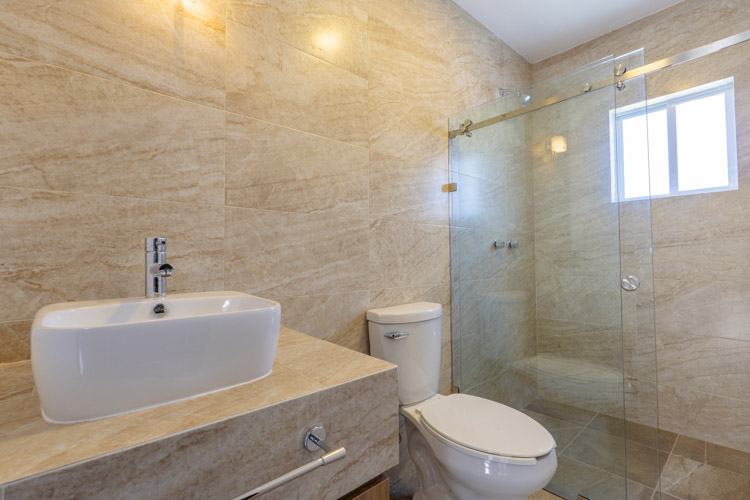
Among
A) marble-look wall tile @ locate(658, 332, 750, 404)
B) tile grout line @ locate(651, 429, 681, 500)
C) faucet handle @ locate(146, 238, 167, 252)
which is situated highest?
faucet handle @ locate(146, 238, 167, 252)

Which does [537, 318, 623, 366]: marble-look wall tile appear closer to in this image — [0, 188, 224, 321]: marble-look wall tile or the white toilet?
the white toilet

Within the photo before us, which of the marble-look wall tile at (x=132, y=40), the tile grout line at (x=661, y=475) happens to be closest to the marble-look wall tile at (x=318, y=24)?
the marble-look wall tile at (x=132, y=40)

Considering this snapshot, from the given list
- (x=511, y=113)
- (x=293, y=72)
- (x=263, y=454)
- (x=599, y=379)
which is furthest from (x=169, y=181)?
(x=599, y=379)

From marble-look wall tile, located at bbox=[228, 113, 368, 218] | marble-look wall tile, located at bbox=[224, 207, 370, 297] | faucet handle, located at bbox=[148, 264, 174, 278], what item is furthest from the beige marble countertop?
marble-look wall tile, located at bbox=[228, 113, 368, 218]

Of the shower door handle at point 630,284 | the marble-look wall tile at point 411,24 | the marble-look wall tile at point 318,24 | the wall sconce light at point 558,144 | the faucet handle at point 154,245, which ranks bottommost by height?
the shower door handle at point 630,284

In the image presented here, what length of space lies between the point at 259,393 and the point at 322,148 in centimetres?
98

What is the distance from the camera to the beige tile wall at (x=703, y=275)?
72.8 inches

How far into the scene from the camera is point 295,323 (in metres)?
1.27

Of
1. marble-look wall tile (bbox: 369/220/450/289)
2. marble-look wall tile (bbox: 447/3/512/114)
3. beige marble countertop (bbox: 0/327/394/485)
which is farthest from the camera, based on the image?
marble-look wall tile (bbox: 447/3/512/114)

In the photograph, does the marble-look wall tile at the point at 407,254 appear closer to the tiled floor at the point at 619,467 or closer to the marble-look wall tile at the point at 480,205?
the marble-look wall tile at the point at 480,205

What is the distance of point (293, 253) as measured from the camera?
1.26 m

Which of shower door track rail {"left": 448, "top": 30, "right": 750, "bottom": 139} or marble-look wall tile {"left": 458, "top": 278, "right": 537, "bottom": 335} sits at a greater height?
shower door track rail {"left": 448, "top": 30, "right": 750, "bottom": 139}

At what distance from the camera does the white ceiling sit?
6.68 ft

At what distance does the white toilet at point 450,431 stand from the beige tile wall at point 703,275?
902 mm
